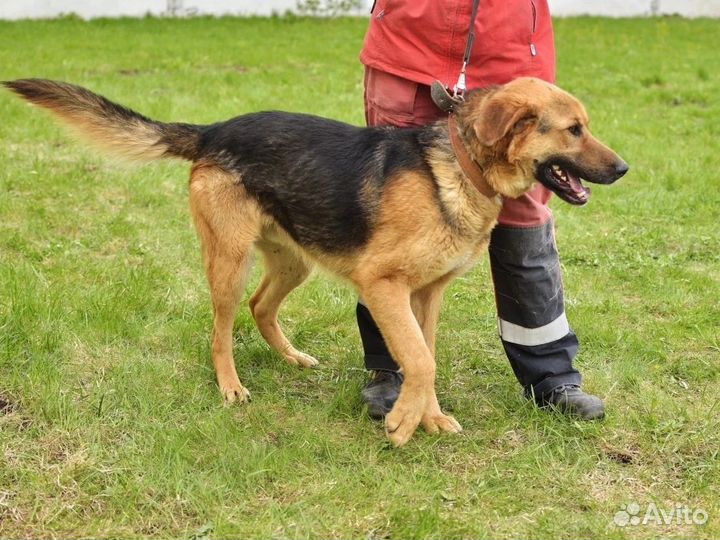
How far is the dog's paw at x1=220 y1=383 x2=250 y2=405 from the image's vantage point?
4.39 metres

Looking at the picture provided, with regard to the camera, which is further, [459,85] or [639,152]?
Answer: [639,152]

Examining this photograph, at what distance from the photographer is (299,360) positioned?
491 centimetres

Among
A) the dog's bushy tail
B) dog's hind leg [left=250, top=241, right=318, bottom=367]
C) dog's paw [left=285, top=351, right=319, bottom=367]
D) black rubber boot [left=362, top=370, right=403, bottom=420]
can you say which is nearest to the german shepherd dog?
the dog's bushy tail

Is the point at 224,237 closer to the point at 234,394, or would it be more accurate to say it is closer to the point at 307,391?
Result: the point at 234,394

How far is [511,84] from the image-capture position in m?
4.01

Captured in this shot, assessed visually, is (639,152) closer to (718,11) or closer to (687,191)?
(687,191)

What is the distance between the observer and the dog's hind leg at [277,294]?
489cm

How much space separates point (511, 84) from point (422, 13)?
504 millimetres

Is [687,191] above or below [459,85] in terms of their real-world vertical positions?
below

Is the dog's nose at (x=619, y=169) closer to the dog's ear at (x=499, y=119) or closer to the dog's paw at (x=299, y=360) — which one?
the dog's ear at (x=499, y=119)

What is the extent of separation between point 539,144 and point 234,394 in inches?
71.8

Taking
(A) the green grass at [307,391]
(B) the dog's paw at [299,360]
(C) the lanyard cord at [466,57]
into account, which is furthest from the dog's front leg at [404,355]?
(B) the dog's paw at [299,360]

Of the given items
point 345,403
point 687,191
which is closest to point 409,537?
point 345,403

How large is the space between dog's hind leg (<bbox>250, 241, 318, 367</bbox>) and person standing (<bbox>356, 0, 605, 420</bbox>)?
50cm
